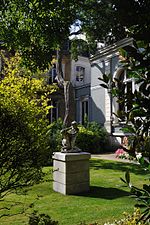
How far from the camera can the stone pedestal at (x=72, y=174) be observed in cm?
845

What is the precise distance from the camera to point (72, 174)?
8.55 meters

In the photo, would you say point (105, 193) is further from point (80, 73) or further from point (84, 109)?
point (80, 73)

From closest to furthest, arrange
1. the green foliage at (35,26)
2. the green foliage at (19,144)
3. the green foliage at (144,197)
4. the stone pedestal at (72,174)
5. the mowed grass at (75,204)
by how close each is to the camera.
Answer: the green foliage at (144,197)
the green foliage at (19,144)
the mowed grass at (75,204)
the green foliage at (35,26)
the stone pedestal at (72,174)

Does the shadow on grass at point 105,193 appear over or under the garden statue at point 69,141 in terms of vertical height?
under

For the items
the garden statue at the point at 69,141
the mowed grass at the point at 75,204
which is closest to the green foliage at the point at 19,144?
the mowed grass at the point at 75,204

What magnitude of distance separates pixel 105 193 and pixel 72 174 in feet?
3.41

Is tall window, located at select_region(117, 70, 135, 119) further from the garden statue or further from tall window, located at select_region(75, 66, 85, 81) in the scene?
tall window, located at select_region(75, 66, 85, 81)

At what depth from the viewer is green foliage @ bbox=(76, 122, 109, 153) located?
67.0ft

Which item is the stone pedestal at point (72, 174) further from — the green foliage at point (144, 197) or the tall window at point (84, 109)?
the tall window at point (84, 109)

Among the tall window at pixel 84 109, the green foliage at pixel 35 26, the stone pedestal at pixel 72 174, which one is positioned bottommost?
the stone pedestal at pixel 72 174

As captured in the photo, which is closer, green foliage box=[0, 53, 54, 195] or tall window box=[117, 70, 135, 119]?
tall window box=[117, 70, 135, 119]

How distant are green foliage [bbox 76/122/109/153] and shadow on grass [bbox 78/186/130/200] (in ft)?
36.9

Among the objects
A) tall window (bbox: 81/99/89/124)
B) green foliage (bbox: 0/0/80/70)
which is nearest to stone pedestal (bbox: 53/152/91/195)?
green foliage (bbox: 0/0/80/70)

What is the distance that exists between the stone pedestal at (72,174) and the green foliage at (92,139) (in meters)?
11.4
